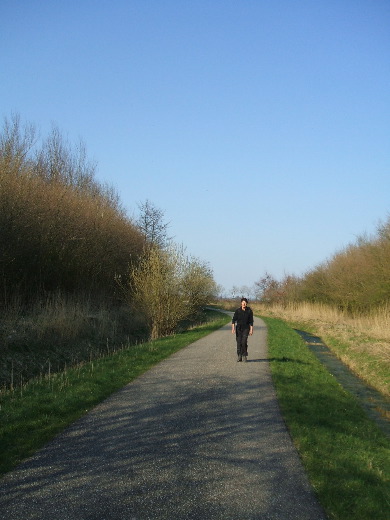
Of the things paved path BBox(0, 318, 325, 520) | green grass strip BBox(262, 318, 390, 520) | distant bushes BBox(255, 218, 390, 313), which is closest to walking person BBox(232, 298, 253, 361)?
green grass strip BBox(262, 318, 390, 520)

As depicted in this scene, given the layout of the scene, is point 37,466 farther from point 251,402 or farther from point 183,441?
point 251,402

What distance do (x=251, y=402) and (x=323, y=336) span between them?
20.1 m

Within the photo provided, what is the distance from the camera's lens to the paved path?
4.34 meters

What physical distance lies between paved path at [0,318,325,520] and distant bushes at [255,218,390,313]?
20.6m

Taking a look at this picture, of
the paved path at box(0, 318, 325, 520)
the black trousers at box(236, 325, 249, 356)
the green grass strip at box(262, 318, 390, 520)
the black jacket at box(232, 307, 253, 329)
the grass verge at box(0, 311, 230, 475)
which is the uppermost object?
the black jacket at box(232, 307, 253, 329)

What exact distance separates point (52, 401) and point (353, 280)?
28.6 m

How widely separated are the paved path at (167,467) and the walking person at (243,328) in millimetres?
4829

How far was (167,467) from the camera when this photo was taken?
209 inches

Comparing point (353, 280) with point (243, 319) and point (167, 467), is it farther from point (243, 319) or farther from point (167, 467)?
point (167, 467)

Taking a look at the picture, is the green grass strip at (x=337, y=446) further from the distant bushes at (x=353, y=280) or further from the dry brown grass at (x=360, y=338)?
the distant bushes at (x=353, y=280)

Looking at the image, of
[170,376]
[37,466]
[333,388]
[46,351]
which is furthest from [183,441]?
[46,351]

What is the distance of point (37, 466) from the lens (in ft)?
17.1

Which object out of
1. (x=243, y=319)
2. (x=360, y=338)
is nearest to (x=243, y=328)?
(x=243, y=319)

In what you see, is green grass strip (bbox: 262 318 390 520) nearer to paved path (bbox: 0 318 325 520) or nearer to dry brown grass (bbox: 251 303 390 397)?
paved path (bbox: 0 318 325 520)
